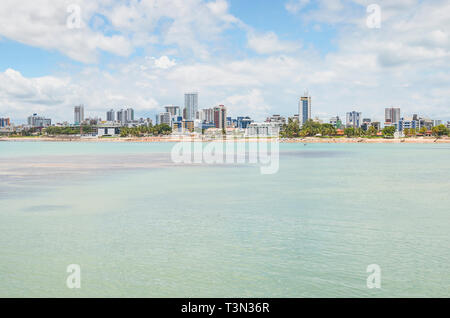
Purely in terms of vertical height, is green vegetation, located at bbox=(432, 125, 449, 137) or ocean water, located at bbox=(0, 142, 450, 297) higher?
green vegetation, located at bbox=(432, 125, 449, 137)

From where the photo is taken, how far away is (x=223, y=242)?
16.3 meters

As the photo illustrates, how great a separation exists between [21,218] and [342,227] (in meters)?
15.0

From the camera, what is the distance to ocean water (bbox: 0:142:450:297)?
1200 cm

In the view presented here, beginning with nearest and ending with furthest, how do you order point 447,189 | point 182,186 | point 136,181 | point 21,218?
point 21,218 → point 447,189 → point 182,186 → point 136,181

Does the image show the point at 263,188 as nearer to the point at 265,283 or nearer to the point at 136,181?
the point at 136,181

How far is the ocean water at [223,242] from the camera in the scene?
12.0 m

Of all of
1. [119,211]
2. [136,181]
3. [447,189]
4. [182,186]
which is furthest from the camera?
[136,181]

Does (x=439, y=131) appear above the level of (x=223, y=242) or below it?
above

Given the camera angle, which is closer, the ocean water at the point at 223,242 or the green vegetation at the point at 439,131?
the ocean water at the point at 223,242

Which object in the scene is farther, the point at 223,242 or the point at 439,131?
the point at 439,131

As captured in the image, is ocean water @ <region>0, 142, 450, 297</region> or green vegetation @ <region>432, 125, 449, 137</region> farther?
green vegetation @ <region>432, 125, 449, 137</region>

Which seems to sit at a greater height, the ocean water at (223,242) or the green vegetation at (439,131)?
the green vegetation at (439,131)

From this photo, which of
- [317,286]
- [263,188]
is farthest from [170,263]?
[263,188]
